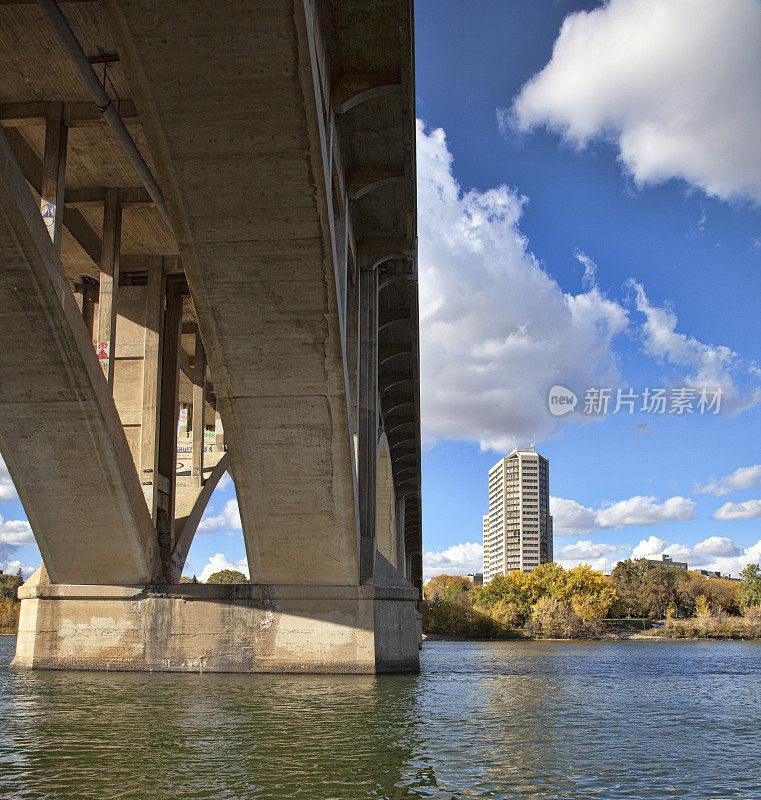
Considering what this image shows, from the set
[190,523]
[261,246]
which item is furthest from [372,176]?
[190,523]

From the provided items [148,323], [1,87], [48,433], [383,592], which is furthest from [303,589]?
[1,87]

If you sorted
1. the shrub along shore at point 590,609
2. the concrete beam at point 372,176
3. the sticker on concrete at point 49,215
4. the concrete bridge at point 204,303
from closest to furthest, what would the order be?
the concrete bridge at point 204,303 < the sticker on concrete at point 49,215 < the concrete beam at point 372,176 < the shrub along shore at point 590,609

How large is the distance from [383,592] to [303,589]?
5.96 feet

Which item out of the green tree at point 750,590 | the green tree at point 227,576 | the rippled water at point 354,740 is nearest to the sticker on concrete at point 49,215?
the rippled water at point 354,740

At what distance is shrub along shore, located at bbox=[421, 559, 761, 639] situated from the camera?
74438mm

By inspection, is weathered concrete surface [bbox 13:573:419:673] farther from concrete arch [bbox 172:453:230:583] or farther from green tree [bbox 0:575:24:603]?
green tree [bbox 0:575:24:603]

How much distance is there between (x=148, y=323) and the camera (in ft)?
72.3

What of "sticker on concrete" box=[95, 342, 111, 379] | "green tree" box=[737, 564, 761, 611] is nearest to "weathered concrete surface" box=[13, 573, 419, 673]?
"sticker on concrete" box=[95, 342, 111, 379]

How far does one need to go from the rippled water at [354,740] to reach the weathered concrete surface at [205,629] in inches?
20.1

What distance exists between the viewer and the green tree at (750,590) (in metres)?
80.4

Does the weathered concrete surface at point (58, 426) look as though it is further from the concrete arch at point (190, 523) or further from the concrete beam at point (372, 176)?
the concrete beam at point (372, 176)

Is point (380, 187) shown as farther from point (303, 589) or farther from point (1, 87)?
point (303, 589)

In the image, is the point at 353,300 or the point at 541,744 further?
the point at 353,300

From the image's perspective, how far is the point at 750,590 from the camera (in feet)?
268
